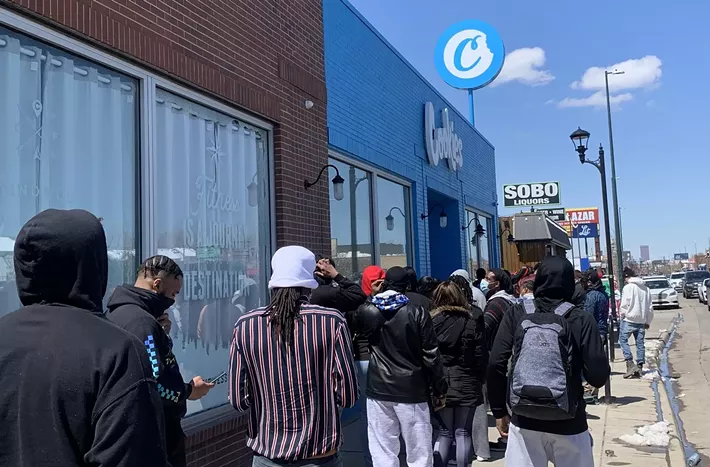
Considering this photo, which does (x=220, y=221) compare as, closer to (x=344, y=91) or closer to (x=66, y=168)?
(x=66, y=168)

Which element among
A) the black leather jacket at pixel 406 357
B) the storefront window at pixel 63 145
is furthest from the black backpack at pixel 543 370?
the storefront window at pixel 63 145

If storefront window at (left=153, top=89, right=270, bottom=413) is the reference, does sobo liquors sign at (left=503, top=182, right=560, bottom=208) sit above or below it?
above

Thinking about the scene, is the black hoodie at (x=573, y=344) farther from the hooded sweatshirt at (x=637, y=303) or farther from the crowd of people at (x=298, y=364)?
the hooded sweatshirt at (x=637, y=303)

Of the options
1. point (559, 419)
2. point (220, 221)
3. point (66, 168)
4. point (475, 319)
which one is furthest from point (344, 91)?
point (559, 419)

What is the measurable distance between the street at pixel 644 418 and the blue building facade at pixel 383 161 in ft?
10.2

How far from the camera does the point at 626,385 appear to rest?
1048cm

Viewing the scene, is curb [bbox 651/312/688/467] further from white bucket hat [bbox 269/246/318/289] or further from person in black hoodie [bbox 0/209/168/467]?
person in black hoodie [bbox 0/209/168/467]

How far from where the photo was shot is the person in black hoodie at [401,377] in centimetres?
455

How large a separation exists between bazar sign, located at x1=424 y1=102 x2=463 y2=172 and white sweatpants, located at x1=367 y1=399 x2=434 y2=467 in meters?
7.85

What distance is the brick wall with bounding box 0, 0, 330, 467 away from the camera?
427 centimetres

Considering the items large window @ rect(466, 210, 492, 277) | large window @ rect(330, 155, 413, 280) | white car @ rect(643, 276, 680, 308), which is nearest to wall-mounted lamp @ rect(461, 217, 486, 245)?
large window @ rect(466, 210, 492, 277)

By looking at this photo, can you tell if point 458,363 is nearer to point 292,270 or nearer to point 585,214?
point 292,270

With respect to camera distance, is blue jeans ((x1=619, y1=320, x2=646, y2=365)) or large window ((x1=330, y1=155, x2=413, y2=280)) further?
blue jeans ((x1=619, y1=320, x2=646, y2=365))

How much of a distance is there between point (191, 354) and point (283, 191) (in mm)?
1968
